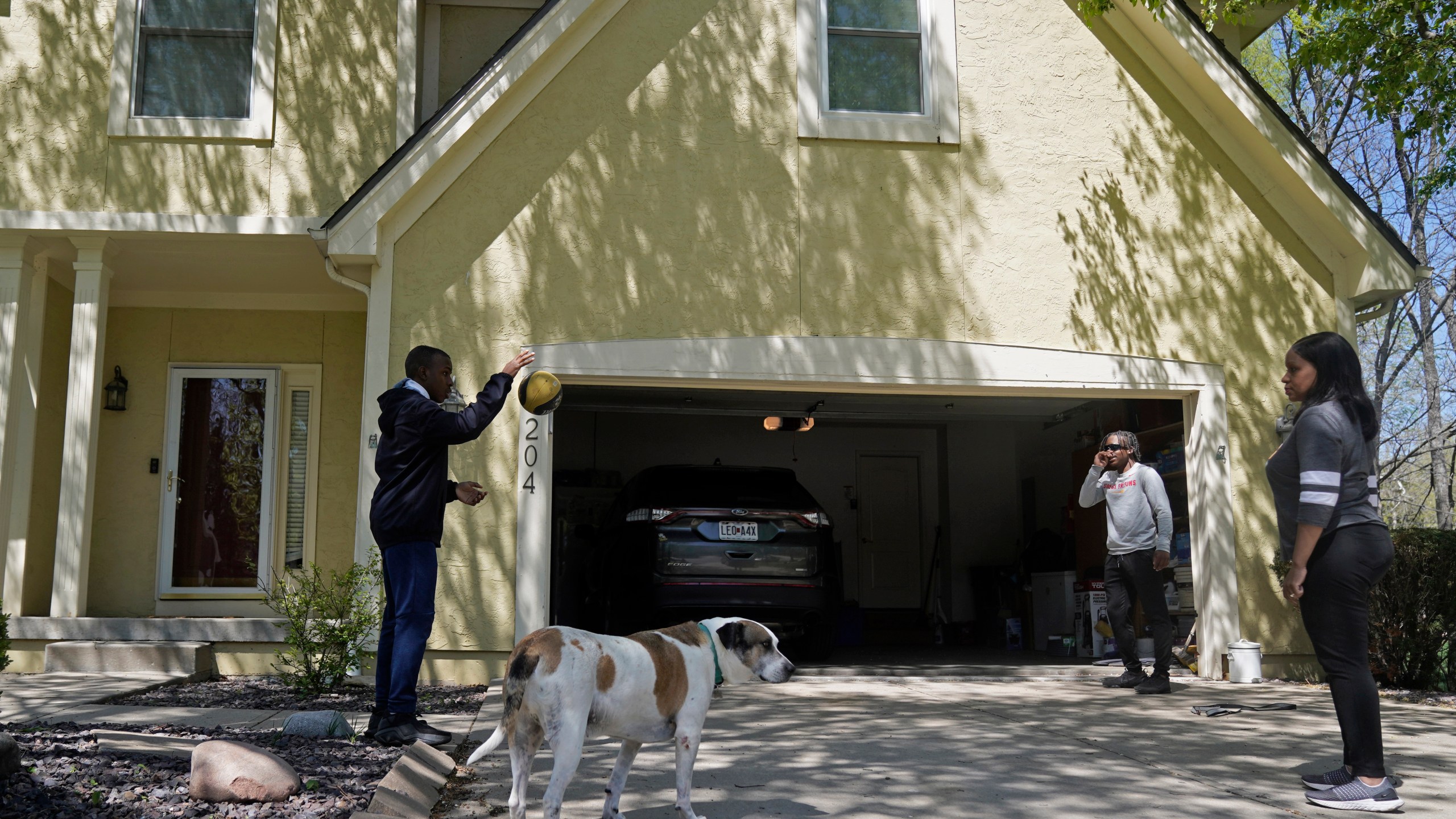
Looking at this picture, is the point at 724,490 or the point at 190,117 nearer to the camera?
the point at 190,117

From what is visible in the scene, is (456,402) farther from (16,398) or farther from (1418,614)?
(1418,614)

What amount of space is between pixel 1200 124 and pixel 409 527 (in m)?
7.58

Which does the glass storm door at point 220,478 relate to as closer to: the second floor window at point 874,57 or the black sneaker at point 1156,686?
the second floor window at point 874,57

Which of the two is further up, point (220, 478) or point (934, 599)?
point (220, 478)

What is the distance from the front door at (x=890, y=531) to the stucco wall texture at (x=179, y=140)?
9380 mm

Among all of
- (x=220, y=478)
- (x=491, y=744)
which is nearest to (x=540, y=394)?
(x=491, y=744)

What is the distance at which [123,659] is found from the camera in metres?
8.59

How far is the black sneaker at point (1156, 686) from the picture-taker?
7.96 meters

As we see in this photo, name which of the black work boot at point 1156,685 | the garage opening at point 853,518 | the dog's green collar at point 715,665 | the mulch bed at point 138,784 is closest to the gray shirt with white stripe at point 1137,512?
the black work boot at point 1156,685

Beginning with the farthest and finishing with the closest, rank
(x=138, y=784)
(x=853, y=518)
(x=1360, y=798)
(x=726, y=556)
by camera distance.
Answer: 1. (x=853, y=518)
2. (x=726, y=556)
3. (x=1360, y=798)
4. (x=138, y=784)

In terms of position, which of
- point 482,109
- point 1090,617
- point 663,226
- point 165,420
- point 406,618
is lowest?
point 1090,617

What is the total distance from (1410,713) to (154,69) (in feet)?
34.4

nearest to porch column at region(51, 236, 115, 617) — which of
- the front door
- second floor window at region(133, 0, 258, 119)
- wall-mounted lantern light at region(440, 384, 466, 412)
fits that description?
second floor window at region(133, 0, 258, 119)

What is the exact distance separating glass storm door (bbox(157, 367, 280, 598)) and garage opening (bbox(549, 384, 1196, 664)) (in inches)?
119
